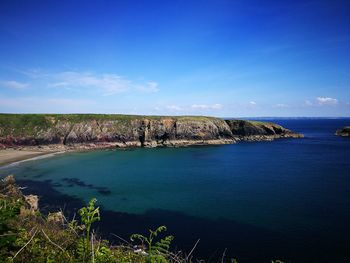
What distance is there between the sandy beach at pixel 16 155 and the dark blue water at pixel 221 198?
20.7 feet

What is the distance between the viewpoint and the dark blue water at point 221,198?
76.3 ft

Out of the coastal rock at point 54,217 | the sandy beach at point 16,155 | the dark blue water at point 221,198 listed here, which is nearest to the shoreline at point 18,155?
the sandy beach at point 16,155

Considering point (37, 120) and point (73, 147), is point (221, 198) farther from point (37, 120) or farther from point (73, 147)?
point (37, 120)

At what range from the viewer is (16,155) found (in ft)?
234

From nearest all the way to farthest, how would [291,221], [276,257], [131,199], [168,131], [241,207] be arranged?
[276,257] < [291,221] < [241,207] < [131,199] < [168,131]

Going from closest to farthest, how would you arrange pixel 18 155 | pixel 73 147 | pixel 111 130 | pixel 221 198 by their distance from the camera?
1. pixel 221 198
2. pixel 18 155
3. pixel 73 147
4. pixel 111 130

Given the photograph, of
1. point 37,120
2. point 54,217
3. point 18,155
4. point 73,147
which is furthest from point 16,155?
point 54,217

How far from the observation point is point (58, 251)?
550 cm

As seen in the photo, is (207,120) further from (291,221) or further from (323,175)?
(291,221)

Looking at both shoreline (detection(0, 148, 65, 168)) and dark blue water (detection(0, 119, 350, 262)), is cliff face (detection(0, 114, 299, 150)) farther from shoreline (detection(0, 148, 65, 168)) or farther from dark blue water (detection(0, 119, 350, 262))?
dark blue water (detection(0, 119, 350, 262))

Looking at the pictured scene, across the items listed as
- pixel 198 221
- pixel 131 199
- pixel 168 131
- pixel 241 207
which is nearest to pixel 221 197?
pixel 241 207

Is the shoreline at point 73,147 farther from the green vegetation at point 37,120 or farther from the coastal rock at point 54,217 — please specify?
the coastal rock at point 54,217

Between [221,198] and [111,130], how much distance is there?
68.8m

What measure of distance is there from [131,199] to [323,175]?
3668 cm
